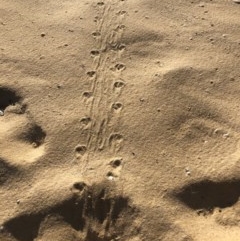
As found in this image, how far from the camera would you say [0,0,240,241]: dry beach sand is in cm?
360

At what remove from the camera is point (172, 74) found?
15.1ft

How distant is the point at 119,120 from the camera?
4.26 meters

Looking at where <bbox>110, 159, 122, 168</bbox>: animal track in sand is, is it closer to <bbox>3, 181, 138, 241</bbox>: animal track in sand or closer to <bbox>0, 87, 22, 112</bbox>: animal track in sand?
<bbox>3, 181, 138, 241</bbox>: animal track in sand

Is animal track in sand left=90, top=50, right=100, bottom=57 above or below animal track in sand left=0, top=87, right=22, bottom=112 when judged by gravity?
above

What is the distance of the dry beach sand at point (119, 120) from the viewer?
3598 millimetres

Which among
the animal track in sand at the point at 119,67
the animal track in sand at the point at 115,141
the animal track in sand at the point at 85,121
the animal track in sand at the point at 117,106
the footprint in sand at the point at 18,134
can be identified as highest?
the animal track in sand at the point at 119,67

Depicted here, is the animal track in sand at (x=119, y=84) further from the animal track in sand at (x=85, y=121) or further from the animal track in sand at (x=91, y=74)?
the animal track in sand at (x=85, y=121)

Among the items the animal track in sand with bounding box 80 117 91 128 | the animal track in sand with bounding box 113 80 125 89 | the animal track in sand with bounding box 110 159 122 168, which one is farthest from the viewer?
the animal track in sand with bounding box 113 80 125 89

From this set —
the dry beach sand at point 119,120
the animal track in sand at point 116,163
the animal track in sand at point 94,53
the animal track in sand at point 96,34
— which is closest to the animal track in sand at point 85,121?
the dry beach sand at point 119,120

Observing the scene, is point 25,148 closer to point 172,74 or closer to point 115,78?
point 115,78

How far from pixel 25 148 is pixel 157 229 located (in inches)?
56.5

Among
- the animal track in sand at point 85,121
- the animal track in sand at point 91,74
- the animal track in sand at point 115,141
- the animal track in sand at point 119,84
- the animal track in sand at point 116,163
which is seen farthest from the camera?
the animal track in sand at point 91,74

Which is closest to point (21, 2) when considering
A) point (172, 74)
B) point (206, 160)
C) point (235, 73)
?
point (172, 74)

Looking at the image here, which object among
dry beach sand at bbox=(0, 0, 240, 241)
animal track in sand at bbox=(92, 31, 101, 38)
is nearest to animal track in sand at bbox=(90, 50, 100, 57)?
dry beach sand at bbox=(0, 0, 240, 241)
